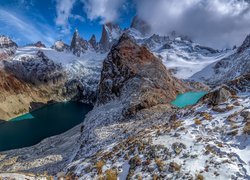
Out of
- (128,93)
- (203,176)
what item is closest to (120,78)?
(128,93)

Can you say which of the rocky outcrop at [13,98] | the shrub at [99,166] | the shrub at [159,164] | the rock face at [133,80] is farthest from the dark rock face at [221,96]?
the rocky outcrop at [13,98]

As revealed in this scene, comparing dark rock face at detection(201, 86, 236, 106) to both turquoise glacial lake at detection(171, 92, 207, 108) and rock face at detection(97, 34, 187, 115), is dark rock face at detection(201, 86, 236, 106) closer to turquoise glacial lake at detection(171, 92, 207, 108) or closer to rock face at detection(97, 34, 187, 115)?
rock face at detection(97, 34, 187, 115)

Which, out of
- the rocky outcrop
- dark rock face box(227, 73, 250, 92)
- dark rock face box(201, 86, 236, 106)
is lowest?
dark rock face box(201, 86, 236, 106)

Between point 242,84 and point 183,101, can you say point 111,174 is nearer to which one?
point 242,84

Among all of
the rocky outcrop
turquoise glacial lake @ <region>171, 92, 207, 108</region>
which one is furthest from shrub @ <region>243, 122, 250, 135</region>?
the rocky outcrop

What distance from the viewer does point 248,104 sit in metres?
15.8

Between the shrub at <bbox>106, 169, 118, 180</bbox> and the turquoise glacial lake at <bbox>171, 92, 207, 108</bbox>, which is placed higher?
the turquoise glacial lake at <bbox>171, 92, 207, 108</bbox>

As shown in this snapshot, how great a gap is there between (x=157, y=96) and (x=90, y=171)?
31102 mm

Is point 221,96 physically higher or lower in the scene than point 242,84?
lower

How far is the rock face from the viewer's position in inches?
1628

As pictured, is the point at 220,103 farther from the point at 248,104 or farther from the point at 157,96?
the point at 157,96

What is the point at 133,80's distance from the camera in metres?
50.4

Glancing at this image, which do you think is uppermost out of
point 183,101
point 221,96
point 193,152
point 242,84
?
point 183,101

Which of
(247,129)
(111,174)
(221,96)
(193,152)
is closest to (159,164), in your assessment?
(193,152)
